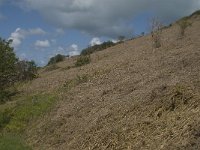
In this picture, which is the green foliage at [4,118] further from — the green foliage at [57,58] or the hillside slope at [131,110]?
the green foliage at [57,58]

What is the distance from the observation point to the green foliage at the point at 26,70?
A: 125 ft

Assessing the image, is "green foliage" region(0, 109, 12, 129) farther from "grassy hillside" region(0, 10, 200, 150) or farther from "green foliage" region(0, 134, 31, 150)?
"green foliage" region(0, 134, 31, 150)

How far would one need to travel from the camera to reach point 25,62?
39.8 meters

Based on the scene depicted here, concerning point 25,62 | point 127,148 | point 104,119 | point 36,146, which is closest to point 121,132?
point 127,148

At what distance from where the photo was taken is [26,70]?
39.2m

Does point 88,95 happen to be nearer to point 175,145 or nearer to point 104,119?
point 104,119

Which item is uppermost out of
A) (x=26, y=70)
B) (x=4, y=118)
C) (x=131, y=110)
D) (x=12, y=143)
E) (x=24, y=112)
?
(x=26, y=70)

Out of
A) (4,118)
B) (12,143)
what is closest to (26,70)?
(4,118)

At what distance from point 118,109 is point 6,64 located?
55.4ft

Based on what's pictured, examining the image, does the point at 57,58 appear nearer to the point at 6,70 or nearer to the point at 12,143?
the point at 6,70

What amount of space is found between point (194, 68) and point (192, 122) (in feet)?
21.9

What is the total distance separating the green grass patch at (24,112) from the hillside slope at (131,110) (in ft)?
2.45

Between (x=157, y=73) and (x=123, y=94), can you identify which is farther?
(x=157, y=73)

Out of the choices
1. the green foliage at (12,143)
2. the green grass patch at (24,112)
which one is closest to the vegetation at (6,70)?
the green grass patch at (24,112)
